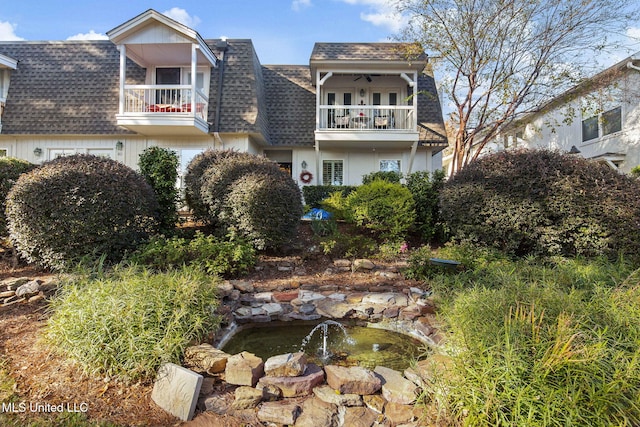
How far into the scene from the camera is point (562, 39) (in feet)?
32.3

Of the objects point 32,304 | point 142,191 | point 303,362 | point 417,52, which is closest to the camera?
point 303,362

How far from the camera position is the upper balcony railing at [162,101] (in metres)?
10.7

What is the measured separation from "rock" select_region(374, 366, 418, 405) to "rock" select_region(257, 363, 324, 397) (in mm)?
522

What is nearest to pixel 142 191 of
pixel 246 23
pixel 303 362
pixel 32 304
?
pixel 32 304

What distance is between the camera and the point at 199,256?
5.60 metres

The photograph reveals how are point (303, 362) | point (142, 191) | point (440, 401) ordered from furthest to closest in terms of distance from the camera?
point (142, 191) < point (303, 362) < point (440, 401)

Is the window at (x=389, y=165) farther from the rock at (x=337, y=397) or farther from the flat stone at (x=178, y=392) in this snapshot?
the flat stone at (x=178, y=392)

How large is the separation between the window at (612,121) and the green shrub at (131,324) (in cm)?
1381

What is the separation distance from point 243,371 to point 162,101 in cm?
1101

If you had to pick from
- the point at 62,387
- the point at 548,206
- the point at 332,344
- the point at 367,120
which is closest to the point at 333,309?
the point at 332,344

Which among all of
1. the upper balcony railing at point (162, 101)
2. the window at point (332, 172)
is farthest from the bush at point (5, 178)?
the window at point (332, 172)

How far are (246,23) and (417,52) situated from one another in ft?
21.0

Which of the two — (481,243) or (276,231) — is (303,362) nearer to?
(276,231)

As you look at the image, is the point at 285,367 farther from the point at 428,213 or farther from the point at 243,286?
the point at 428,213
